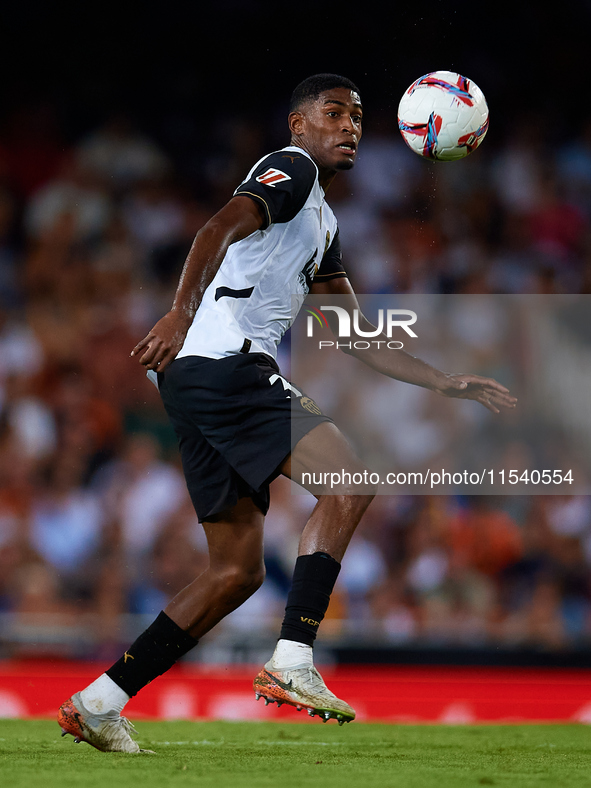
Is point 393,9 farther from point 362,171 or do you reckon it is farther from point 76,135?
point 76,135

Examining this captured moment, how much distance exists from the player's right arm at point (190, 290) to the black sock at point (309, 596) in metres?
0.86

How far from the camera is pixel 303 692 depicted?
321 cm

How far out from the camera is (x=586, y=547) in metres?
7.85

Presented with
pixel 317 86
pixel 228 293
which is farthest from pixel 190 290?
pixel 317 86

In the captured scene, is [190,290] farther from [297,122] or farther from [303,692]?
[303,692]

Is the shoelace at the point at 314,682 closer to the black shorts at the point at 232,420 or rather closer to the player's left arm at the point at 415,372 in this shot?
the black shorts at the point at 232,420

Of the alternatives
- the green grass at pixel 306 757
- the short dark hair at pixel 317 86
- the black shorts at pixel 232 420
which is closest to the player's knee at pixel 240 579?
the black shorts at pixel 232 420

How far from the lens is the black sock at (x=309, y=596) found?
3385mm

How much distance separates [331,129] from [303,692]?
2.24 metres

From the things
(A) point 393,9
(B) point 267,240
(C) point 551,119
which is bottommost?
(B) point 267,240

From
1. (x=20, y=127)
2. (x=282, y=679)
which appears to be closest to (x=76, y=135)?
(x=20, y=127)

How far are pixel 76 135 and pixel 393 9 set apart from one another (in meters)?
3.56

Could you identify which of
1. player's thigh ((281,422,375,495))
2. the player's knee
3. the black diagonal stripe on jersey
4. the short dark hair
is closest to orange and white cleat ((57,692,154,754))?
the player's knee

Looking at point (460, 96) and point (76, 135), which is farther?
point (76, 135)
